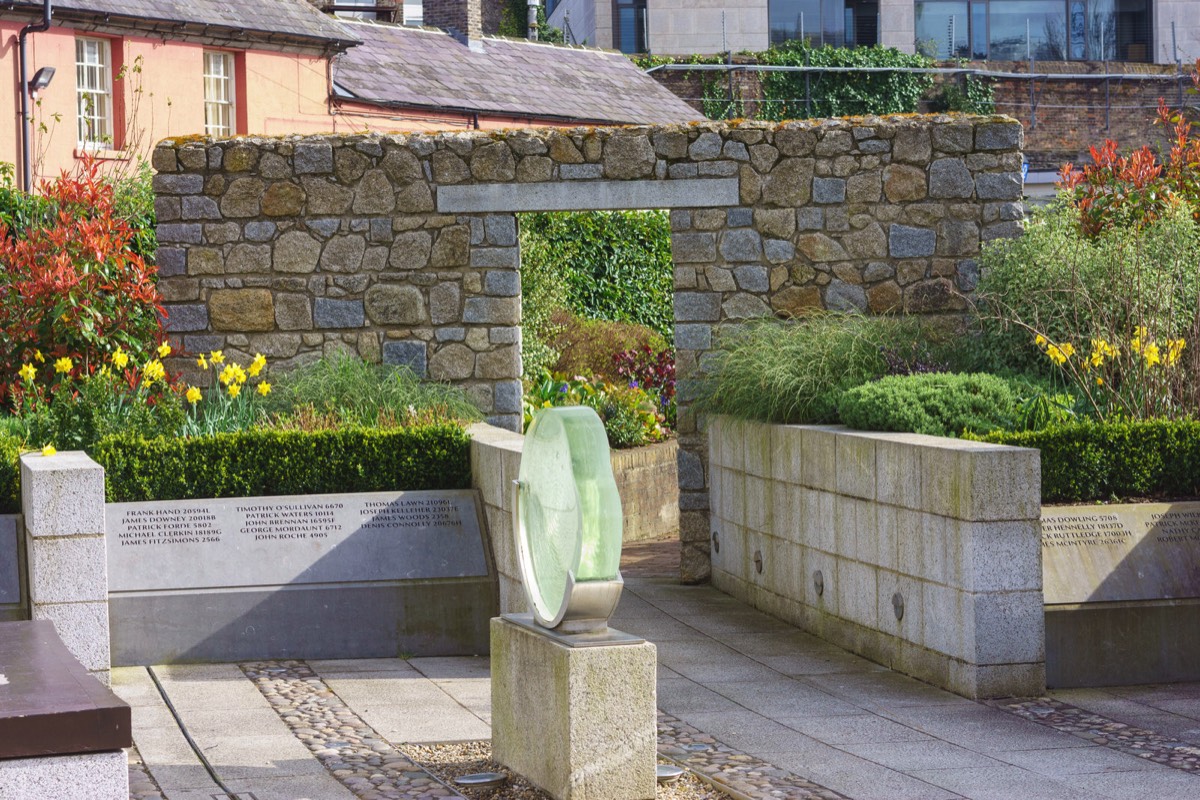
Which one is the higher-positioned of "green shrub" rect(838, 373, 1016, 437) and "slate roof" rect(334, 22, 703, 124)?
"slate roof" rect(334, 22, 703, 124)

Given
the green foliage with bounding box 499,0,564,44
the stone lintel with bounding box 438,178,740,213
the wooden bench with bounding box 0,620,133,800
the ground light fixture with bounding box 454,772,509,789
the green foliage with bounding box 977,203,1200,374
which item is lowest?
the ground light fixture with bounding box 454,772,509,789

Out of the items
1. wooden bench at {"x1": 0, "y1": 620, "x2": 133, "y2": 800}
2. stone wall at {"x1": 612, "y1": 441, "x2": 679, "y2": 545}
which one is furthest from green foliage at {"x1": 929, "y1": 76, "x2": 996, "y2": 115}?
wooden bench at {"x1": 0, "y1": 620, "x2": 133, "y2": 800}

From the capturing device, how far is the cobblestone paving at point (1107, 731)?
5785 mm

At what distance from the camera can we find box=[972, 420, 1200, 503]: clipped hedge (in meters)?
7.48

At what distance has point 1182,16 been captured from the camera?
31297 mm

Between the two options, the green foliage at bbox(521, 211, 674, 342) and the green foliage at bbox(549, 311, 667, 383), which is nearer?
the green foliage at bbox(549, 311, 667, 383)

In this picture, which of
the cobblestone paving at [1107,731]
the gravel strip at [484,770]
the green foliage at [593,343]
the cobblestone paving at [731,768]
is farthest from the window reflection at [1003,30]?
the gravel strip at [484,770]

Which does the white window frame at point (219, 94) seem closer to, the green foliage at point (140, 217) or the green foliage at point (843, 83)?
the green foliage at point (140, 217)

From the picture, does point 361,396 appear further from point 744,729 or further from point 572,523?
point 572,523

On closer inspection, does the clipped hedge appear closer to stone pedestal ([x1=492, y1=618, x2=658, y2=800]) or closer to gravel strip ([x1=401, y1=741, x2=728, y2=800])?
gravel strip ([x1=401, y1=741, x2=728, y2=800])

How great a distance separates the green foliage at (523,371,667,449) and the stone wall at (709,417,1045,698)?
3969 millimetres

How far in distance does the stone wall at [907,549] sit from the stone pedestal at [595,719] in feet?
7.40

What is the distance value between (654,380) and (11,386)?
6887 mm

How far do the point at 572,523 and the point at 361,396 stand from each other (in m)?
4.50
